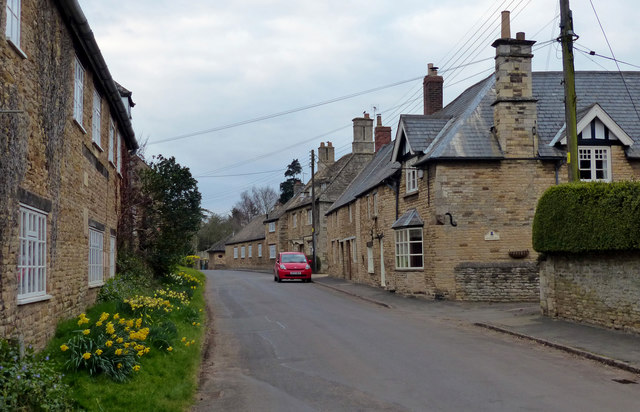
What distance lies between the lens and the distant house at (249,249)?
66125 mm

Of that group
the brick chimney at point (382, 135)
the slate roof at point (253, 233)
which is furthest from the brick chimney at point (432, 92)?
the slate roof at point (253, 233)

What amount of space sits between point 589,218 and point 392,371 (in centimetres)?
685

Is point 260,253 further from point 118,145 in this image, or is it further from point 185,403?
point 185,403

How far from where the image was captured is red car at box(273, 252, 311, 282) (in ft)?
116

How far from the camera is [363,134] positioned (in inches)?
1999

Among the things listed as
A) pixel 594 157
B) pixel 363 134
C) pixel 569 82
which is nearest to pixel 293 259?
pixel 363 134

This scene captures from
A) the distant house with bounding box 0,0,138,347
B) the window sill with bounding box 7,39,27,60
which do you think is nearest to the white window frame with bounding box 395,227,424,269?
the distant house with bounding box 0,0,138,347

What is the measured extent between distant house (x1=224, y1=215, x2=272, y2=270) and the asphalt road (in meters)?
49.7

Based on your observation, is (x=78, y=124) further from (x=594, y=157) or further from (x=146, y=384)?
(x=594, y=157)

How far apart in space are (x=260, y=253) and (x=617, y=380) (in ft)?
193

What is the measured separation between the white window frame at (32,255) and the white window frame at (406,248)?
15648mm

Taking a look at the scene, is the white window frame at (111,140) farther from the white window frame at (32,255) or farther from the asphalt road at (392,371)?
the white window frame at (32,255)

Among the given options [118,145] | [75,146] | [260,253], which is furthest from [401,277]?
[260,253]

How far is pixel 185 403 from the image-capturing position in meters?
7.54
